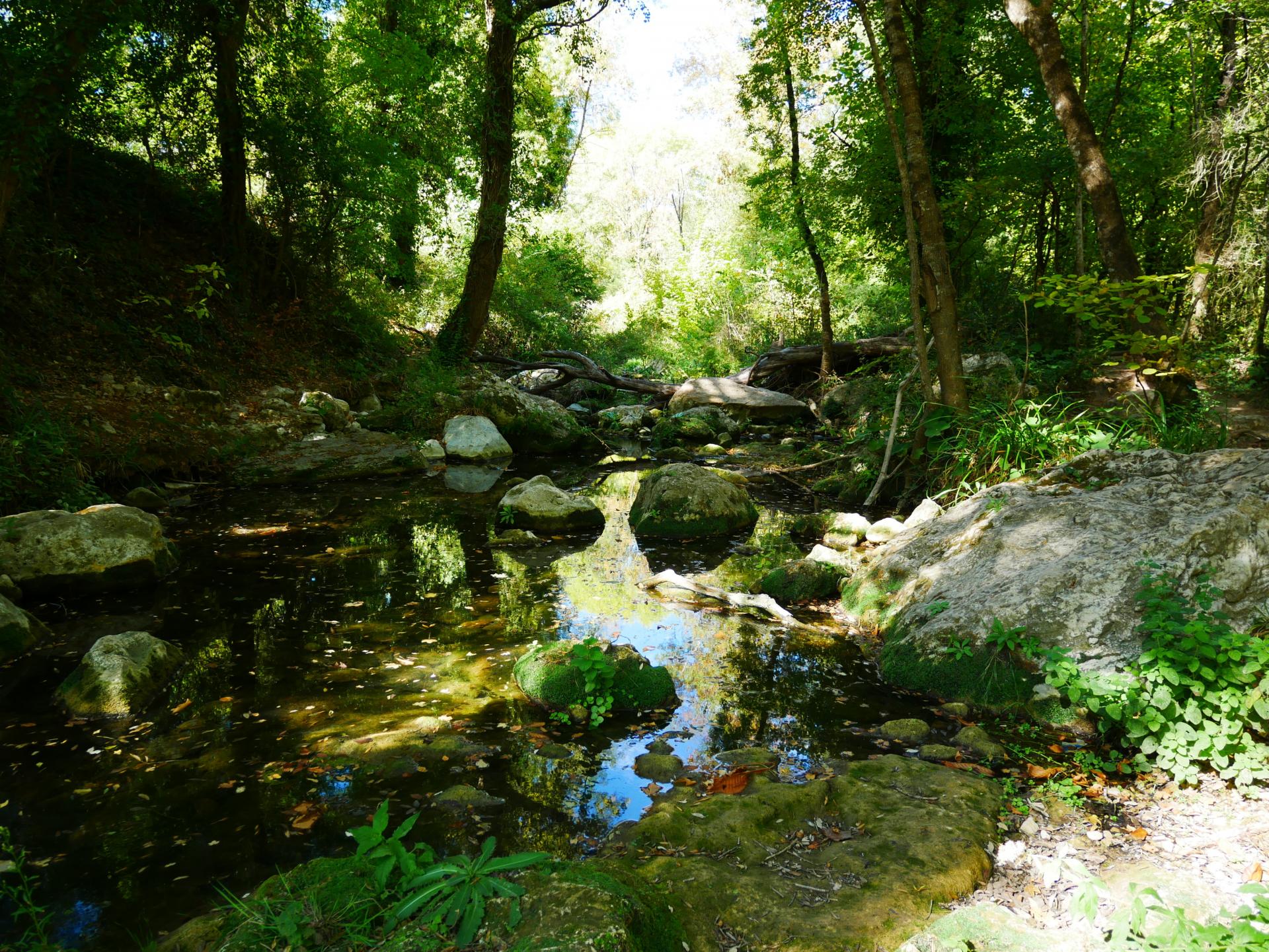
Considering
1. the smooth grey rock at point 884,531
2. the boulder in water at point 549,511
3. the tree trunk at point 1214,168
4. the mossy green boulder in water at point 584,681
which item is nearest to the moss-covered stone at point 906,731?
the mossy green boulder in water at point 584,681

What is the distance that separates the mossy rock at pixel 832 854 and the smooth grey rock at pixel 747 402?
12.9 m

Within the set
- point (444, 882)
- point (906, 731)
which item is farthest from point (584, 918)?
point (906, 731)

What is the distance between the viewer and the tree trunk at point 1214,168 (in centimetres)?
1020

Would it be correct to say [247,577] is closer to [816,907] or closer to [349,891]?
[349,891]

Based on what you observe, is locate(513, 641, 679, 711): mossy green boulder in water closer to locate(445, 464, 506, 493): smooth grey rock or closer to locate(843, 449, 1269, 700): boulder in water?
locate(843, 449, 1269, 700): boulder in water

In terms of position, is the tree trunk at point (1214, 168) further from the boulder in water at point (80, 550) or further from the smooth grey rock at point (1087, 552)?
the boulder in water at point (80, 550)

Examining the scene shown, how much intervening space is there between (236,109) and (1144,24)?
46.6 ft

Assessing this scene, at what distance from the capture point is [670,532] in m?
8.43

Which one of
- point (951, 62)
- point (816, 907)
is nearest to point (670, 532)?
point (816, 907)

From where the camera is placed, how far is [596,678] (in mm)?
4184

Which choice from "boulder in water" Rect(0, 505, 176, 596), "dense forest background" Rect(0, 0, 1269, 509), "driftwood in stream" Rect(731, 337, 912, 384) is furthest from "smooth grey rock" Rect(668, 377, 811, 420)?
"boulder in water" Rect(0, 505, 176, 596)

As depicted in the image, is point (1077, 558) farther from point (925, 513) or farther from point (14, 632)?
point (14, 632)

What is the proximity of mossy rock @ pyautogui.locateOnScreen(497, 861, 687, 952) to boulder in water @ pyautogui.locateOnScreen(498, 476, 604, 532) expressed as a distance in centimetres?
642

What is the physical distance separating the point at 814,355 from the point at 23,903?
616 inches
